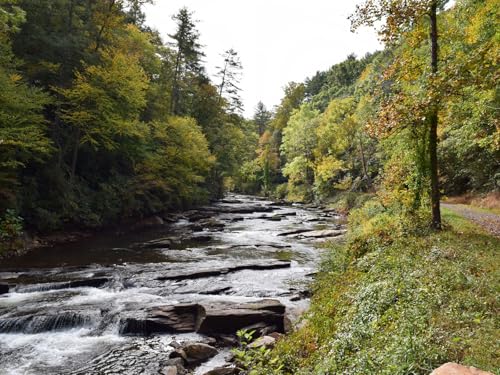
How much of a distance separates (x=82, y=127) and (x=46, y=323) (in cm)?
1664

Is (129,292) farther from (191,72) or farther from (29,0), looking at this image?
(191,72)

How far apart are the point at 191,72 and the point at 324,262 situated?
37.6 meters

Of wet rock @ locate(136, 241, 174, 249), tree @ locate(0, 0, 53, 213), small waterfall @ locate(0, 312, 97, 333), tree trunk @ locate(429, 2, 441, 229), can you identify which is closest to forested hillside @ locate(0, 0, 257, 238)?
tree @ locate(0, 0, 53, 213)

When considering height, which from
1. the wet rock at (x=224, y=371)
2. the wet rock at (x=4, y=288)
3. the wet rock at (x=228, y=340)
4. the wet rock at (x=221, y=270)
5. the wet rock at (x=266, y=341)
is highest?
the wet rock at (x=4, y=288)

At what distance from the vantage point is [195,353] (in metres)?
9.09

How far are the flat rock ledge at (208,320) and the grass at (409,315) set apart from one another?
1.59 meters

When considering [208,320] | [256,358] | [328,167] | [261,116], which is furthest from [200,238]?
[261,116]

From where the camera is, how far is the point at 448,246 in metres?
10.2

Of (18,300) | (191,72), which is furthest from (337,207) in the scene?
(18,300)

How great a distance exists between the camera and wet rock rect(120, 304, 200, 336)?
1068cm

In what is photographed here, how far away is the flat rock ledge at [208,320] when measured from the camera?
1061cm

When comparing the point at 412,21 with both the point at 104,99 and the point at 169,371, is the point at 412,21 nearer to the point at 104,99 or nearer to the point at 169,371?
the point at 169,371

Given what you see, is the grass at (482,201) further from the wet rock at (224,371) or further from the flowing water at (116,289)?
the wet rock at (224,371)

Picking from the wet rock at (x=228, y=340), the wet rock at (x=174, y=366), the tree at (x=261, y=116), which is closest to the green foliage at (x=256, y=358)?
the wet rock at (x=174, y=366)
